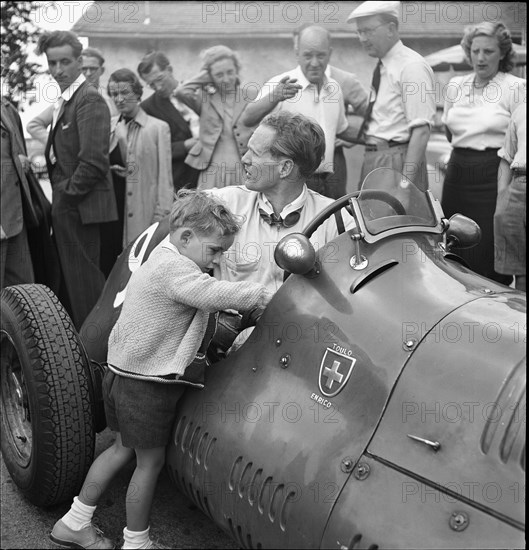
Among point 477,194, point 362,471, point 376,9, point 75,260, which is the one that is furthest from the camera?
point 75,260

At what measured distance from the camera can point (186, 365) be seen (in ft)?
9.41

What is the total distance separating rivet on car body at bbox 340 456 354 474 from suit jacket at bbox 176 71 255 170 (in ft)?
11.7

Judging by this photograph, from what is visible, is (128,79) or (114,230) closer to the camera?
(128,79)

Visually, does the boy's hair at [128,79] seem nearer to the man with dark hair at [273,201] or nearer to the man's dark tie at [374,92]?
the man's dark tie at [374,92]

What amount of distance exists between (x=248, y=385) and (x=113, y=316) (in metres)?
1.04

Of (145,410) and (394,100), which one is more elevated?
(394,100)

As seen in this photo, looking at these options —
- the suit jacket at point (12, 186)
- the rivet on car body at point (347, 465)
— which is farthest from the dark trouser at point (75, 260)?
the rivet on car body at point (347, 465)

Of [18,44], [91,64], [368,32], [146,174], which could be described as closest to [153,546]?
[146,174]

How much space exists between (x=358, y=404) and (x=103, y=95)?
4.17 m

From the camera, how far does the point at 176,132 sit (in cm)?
612

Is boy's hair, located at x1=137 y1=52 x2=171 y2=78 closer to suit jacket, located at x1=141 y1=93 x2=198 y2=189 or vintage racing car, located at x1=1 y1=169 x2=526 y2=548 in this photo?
suit jacket, located at x1=141 y1=93 x2=198 y2=189

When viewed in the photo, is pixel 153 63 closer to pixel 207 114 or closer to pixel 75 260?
pixel 207 114

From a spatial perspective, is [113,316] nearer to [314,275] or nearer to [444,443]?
[314,275]

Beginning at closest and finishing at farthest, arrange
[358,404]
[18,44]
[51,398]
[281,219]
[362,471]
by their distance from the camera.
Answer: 1. [362,471]
2. [358,404]
3. [51,398]
4. [281,219]
5. [18,44]
